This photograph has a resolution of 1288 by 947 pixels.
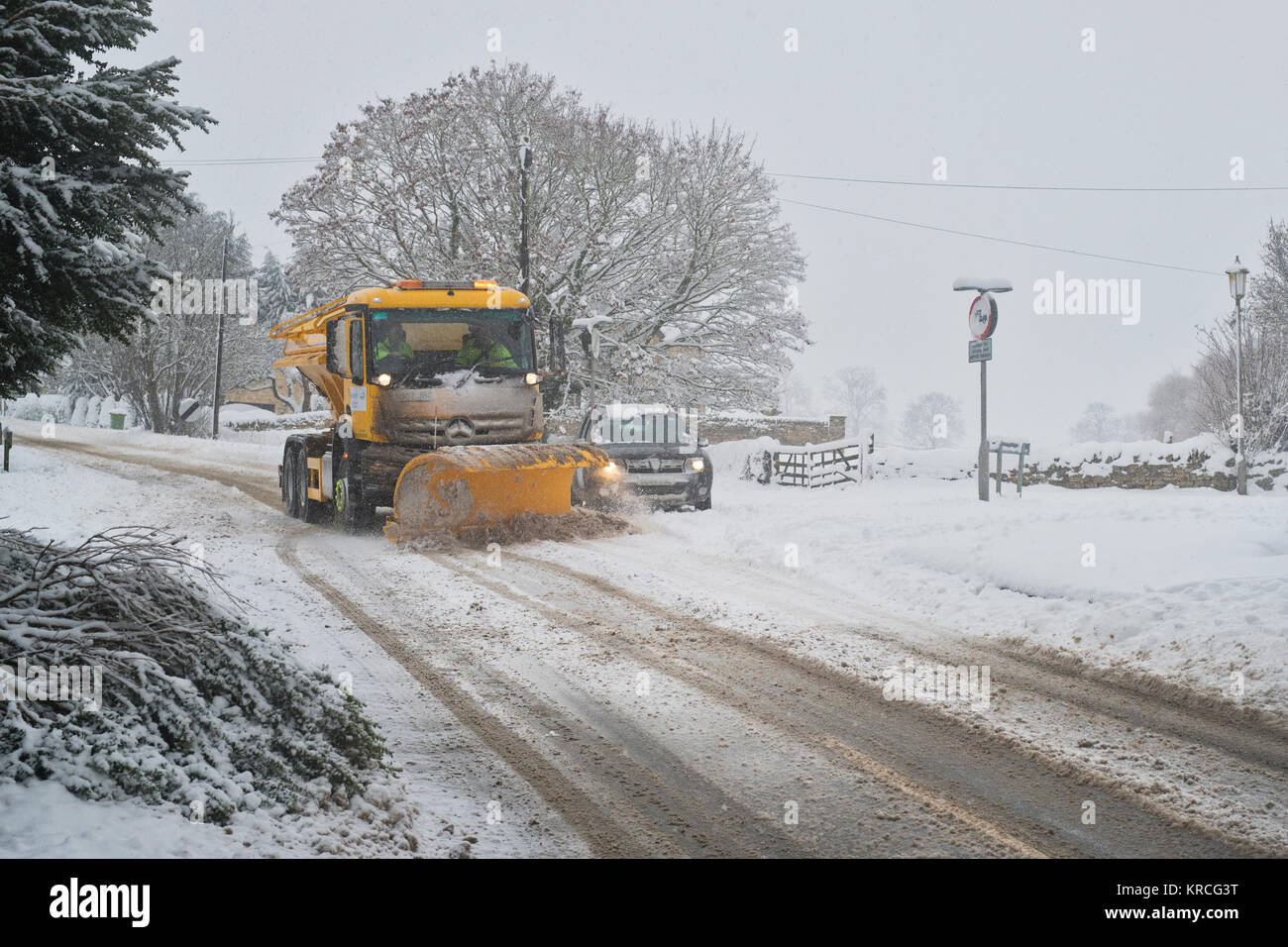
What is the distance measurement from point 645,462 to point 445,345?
12.9 feet

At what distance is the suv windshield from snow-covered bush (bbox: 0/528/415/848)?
461 inches

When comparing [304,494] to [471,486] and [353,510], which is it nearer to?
[353,510]

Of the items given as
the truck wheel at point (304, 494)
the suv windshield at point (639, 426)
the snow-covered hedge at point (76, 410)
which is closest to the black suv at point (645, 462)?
the suv windshield at point (639, 426)

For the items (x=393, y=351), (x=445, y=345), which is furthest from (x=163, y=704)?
(x=445, y=345)

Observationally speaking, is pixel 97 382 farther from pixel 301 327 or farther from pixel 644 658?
pixel 644 658

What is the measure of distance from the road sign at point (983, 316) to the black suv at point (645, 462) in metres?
5.19

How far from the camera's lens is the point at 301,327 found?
14594mm

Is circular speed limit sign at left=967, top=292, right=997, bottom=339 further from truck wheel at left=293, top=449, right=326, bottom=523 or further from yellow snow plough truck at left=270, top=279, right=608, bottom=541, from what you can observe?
truck wheel at left=293, top=449, right=326, bottom=523

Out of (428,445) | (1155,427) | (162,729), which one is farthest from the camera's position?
(1155,427)
